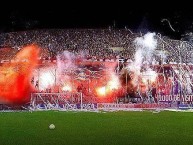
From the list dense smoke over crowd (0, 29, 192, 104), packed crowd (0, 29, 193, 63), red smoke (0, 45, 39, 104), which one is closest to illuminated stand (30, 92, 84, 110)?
dense smoke over crowd (0, 29, 192, 104)

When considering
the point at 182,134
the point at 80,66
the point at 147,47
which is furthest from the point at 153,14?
the point at 182,134

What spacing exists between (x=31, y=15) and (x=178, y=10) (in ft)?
36.7

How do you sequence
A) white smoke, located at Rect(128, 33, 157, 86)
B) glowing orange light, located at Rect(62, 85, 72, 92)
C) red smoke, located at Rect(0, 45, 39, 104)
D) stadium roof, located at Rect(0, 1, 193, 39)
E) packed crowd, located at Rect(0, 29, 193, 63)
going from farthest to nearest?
1. stadium roof, located at Rect(0, 1, 193, 39)
2. packed crowd, located at Rect(0, 29, 193, 63)
3. white smoke, located at Rect(128, 33, 157, 86)
4. glowing orange light, located at Rect(62, 85, 72, 92)
5. red smoke, located at Rect(0, 45, 39, 104)

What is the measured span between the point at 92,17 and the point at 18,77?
1220 cm

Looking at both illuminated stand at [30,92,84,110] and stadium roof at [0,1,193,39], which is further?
stadium roof at [0,1,193,39]

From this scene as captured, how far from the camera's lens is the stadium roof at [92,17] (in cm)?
3484

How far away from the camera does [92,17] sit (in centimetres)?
3622

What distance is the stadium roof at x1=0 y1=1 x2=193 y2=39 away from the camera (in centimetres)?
3484

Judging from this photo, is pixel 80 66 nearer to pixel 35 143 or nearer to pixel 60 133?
pixel 60 133

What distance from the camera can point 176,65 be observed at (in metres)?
26.8

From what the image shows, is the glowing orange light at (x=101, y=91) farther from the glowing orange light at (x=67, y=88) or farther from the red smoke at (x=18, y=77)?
the red smoke at (x=18, y=77)

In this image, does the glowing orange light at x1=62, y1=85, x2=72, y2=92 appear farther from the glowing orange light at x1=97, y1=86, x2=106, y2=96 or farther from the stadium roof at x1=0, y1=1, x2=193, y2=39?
the stadium roof at x1=0, y1=1, x2=193, y2=39

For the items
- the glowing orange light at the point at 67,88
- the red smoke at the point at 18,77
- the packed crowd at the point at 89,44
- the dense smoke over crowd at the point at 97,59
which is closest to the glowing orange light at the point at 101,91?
the dense smoke over crowd at the point at 97,59

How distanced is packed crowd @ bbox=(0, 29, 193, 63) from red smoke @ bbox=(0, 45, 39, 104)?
1.78 feet
